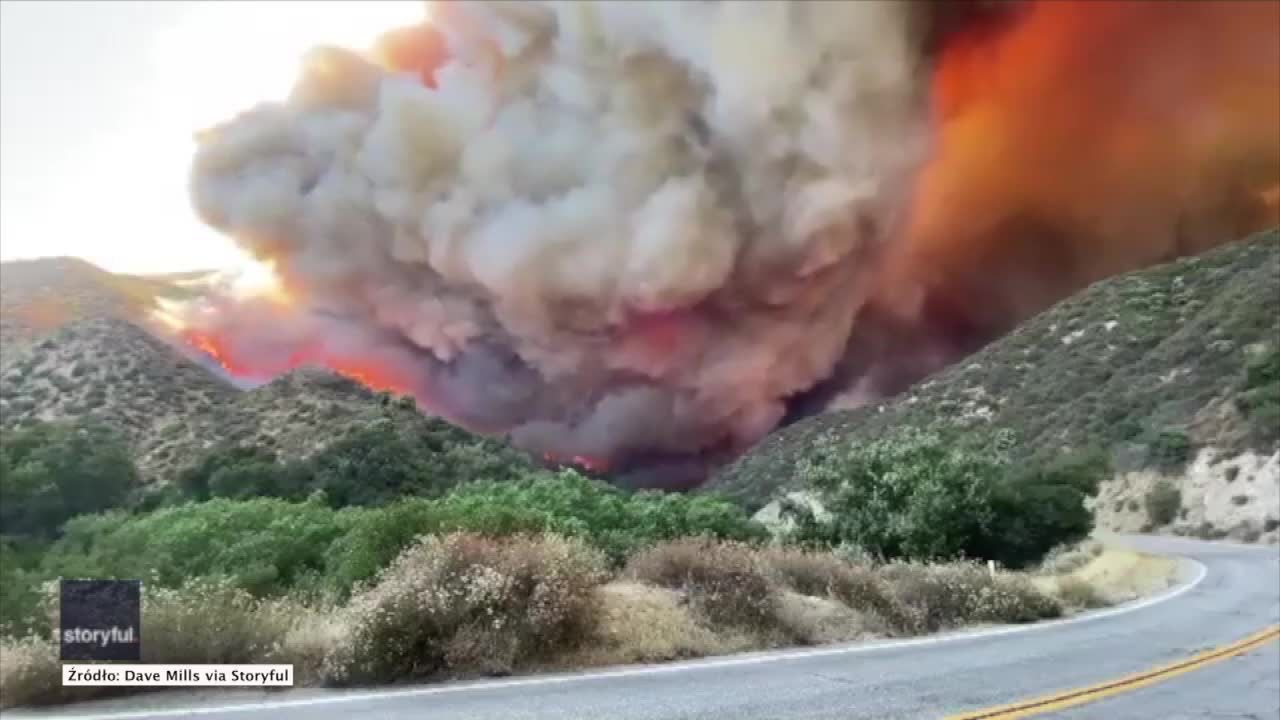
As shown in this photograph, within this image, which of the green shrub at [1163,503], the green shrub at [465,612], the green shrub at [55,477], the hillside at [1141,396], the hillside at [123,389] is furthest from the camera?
the hillside at [123,389]

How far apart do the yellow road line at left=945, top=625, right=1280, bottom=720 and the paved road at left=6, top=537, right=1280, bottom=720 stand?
0.41ft

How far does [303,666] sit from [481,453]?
35.4 m

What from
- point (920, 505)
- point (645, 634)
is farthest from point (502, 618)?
point (920, 505)

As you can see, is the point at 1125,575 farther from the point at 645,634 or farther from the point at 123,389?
the point at 123,389

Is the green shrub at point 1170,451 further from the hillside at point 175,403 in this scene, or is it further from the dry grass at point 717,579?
the dry grass at point 717,579

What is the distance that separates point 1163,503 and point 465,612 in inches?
1613

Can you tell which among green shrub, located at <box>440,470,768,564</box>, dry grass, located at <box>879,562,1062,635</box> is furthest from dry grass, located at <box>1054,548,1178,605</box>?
green shrub, located at <box>440,470,768,564</box>

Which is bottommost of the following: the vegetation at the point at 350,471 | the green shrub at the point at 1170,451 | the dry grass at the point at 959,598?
the dry grass at the point at 959,598

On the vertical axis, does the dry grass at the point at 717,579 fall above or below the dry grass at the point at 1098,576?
above

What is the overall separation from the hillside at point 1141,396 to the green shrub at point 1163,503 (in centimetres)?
33

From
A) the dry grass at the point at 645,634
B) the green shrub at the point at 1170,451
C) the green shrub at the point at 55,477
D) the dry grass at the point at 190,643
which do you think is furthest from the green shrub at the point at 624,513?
the green shrub at the point at 1170,451

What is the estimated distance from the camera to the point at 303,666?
919 centimetres
